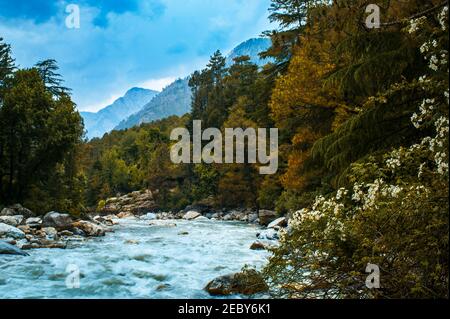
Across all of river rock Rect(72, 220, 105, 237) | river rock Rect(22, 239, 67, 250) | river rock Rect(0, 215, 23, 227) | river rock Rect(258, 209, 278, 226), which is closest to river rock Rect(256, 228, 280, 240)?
river rock Rect(72, 220, 105, 237)

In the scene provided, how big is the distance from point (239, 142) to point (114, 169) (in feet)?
127

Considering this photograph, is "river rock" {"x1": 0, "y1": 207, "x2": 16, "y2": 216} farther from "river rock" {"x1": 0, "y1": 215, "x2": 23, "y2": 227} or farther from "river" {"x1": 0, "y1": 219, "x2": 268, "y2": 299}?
"river" {"x1": 0, "y1": 219, "x2": 268, "y2": 299}

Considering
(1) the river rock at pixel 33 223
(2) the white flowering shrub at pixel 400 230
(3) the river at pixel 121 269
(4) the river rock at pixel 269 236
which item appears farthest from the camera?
(1) the river rock at pixel 33 223

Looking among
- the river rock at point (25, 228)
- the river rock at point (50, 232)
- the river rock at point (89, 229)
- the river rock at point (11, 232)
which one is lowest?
the river rock at point (89, 229)

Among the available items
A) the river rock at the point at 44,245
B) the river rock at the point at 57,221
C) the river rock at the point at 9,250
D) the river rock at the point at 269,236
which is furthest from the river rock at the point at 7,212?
the river rock at the point at 269,236

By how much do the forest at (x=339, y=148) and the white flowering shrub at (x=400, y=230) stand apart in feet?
0.06

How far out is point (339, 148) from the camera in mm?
8117

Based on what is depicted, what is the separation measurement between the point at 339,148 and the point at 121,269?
6726 millimetres

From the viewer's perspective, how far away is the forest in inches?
160

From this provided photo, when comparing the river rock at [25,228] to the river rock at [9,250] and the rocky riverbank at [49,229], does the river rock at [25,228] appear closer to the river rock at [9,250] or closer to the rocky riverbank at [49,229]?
the rocky riverbank at [49,229]

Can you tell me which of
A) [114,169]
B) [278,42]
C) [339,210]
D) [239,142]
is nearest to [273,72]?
[278,42]

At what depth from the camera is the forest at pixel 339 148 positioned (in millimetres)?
4070

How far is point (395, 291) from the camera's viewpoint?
427cm
